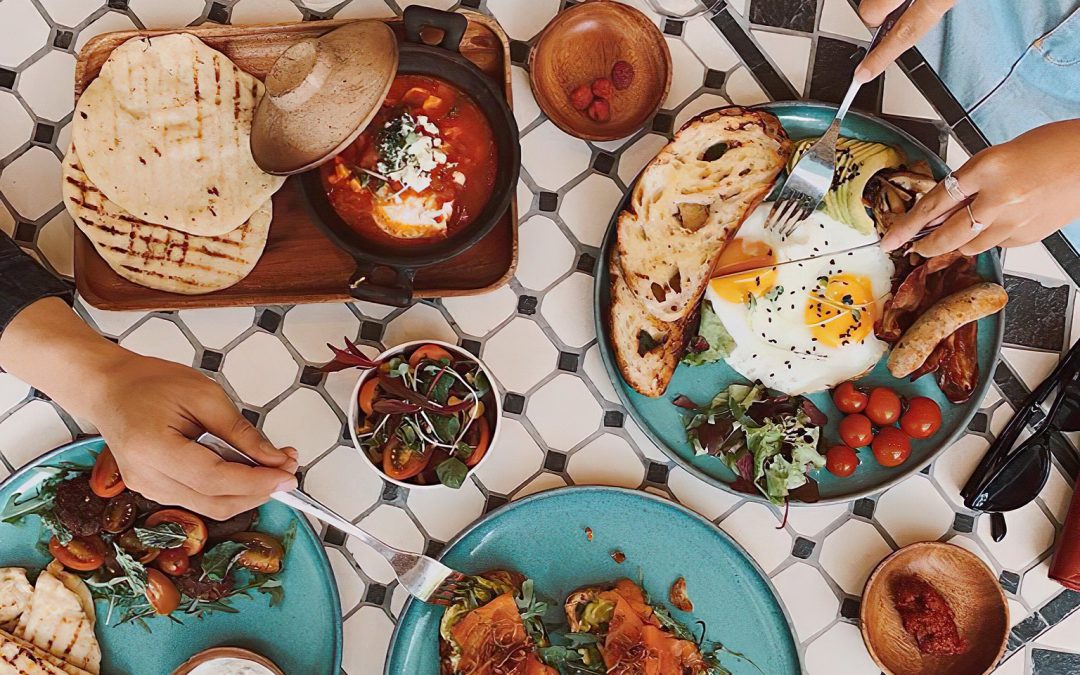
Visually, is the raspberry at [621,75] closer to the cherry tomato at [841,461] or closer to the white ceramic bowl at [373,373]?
the white ceramic bowl at [373,373]

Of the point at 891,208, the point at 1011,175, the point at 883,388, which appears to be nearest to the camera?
the point at 1011,175

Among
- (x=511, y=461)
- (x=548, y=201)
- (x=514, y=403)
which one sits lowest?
(x=511, y=461)

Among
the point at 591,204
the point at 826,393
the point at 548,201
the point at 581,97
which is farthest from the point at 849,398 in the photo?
the point at 581,97

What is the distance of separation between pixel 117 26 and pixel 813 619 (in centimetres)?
265

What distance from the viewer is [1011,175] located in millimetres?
1564

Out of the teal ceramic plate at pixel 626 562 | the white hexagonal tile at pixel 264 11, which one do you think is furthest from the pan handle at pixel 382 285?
the white hexagonal tile at pixel 264 11

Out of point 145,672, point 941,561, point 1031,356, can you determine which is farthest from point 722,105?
point 145,672

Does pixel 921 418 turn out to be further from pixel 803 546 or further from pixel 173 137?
pixel 173 137

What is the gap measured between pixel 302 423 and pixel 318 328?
0.92 feet

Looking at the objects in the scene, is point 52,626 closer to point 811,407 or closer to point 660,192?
point 660,192

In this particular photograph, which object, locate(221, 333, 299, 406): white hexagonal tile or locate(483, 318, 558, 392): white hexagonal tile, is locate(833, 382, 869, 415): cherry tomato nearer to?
locate(483, 318, 558, 392): white hexagonal tile

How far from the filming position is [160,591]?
213 cm

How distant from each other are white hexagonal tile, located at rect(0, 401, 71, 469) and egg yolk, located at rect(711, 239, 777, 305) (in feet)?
6.29

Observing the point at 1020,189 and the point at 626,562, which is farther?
the point at 626,562
